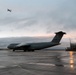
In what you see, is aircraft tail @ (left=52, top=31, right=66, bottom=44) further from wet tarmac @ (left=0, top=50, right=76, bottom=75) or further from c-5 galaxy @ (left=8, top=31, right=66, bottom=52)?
wet tarmac @ (left=0, top=50, right=76, bottom=75)

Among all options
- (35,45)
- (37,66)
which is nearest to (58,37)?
(35,45)

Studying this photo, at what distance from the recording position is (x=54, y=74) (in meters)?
17.8

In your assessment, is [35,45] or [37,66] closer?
[37,66]

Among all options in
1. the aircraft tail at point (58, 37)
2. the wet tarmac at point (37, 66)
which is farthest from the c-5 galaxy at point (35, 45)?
the wet tarmac at point (37, 66)

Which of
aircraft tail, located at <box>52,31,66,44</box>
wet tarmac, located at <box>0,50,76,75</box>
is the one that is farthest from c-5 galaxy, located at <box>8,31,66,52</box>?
wet tarmac, located at <box>0,50,76,75</box>

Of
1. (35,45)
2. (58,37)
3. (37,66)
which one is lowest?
(37,66)

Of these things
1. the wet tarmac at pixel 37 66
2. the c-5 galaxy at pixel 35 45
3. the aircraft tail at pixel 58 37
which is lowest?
the wet tarmac at pixel 37 66

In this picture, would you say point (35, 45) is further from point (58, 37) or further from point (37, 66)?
point (37, 66)

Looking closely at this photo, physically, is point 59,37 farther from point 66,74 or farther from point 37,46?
point 66,74

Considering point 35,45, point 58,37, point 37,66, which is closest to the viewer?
point 37,66

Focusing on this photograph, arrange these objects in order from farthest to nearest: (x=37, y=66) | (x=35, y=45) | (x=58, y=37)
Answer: (x=58, y=37) < (x=35, y=45) < (x=37, y=66)

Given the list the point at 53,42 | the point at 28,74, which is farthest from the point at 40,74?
the point at 53,42

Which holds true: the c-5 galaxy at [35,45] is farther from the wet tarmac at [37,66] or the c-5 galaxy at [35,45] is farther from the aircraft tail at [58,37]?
the wet tarmac at [37,66]

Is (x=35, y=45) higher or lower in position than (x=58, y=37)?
lower
